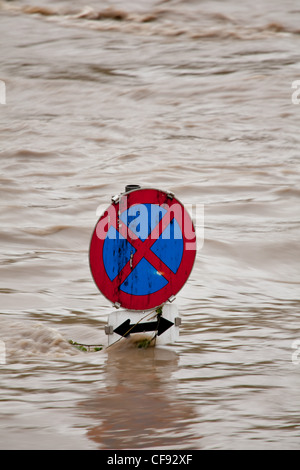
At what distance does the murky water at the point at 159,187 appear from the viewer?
3066mm

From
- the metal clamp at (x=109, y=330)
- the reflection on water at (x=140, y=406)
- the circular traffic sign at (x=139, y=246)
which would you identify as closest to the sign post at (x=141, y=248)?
the circular traffic sign at (x=139, y=246)

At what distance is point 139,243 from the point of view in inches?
138

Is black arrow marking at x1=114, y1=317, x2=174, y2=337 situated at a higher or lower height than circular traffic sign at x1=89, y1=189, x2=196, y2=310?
lower

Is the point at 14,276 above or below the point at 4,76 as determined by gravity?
below

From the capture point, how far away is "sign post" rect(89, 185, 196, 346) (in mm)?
3490

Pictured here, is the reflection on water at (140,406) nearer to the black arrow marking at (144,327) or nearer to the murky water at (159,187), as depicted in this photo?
the murky water at (159,187)

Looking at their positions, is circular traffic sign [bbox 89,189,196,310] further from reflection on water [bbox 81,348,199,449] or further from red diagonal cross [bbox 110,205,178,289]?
reflection on water [bbox 81,348,199,449]

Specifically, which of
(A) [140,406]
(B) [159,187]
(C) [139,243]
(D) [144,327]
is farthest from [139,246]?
(B) [159,187]

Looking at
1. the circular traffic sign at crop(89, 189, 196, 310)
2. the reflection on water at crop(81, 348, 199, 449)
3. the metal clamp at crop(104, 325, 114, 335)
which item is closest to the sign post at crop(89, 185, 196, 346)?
the circular traffic sign at crop(89, 189, 196, 310)

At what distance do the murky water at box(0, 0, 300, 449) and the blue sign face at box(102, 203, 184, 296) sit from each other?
1.33ft

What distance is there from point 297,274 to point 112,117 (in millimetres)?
5773
